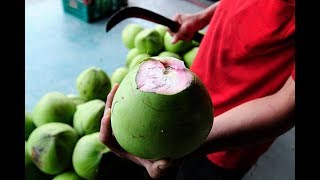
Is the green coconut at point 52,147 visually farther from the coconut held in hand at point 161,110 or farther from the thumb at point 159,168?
the coconut held in hand at point 161,110

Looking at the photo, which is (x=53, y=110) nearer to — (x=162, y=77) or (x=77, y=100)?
(x=77, y=100)

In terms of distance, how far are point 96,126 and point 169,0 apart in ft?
6.08

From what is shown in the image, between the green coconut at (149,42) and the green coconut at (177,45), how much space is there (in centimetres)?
4

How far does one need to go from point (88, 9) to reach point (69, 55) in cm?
45

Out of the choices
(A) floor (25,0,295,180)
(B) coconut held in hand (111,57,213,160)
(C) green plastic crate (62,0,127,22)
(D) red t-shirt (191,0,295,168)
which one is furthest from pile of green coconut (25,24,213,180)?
(C) green plastic crate (62,0,127,22)

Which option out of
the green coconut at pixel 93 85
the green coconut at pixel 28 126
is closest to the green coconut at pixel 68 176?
the green coconut at pixel 28 126

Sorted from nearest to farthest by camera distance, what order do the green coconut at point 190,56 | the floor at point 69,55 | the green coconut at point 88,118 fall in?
the green coconut at point 88,118 < the green coconut at point 190,56 < the floor at point 69,55

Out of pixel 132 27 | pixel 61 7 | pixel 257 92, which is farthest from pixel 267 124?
pixel 61 7

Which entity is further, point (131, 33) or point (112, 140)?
point (131, 33)

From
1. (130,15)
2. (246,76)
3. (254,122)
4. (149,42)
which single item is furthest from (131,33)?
(254,122)

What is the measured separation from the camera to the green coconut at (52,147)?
1351mm

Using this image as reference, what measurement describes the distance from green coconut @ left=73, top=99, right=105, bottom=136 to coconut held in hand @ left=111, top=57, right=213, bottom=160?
748 millimetres

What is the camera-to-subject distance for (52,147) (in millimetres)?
1341
